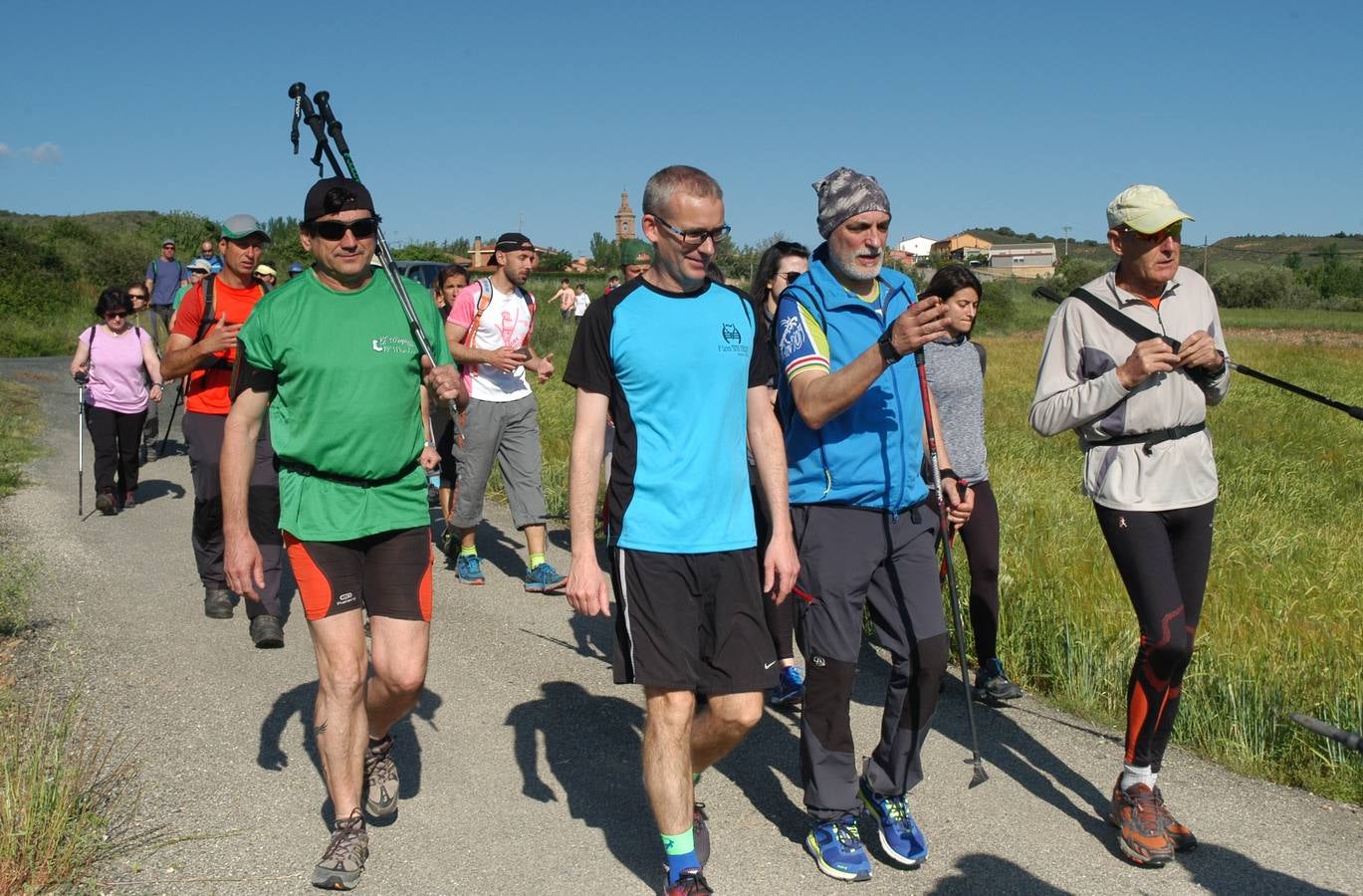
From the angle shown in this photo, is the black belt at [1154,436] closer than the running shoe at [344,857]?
No

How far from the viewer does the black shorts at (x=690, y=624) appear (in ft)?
12.3

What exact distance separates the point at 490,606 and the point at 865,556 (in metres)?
3.89

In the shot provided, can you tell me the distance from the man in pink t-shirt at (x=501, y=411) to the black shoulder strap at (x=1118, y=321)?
14.0ft

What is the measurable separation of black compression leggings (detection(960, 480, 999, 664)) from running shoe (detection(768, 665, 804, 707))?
2.82ft

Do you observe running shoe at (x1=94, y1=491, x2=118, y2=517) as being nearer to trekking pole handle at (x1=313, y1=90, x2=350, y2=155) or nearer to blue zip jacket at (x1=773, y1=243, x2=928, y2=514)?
trekking pole handle at (x1=313, y1=90, x2=350, y2=155)

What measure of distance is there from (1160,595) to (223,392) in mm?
5179

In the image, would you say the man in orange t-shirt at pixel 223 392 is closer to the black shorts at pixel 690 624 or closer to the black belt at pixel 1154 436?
the black shorts at pixel 690 624

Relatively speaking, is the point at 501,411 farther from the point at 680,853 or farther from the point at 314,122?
the point at 680,853

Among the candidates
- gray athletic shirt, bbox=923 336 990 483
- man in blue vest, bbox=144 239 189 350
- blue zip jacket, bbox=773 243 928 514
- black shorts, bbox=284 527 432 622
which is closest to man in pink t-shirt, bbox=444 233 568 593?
gray athletic shirt, bbox=923 336 990 483

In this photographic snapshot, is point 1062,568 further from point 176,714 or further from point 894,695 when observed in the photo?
point 176,714

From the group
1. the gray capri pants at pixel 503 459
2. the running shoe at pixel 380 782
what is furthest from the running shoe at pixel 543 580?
the running shoe at pixel 380 782

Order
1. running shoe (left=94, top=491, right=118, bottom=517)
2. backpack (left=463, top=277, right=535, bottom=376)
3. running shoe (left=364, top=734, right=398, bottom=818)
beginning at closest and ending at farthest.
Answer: running shoe (left=364, top=734, right=398, bottom=818) < backpack (left=463, top=277, right=535, bottom=376) < running shoe (left=94, top=491, right=118, bottom=517)

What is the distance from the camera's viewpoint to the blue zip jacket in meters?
4.12

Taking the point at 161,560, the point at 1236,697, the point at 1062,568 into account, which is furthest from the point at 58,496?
the point at 1236,697
